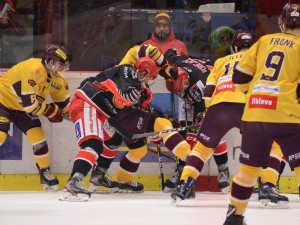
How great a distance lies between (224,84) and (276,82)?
1.07m

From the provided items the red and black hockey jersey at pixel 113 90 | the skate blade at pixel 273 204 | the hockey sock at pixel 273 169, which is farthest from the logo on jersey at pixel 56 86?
the skate blade at pixel 273 204

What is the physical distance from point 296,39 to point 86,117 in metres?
1.85

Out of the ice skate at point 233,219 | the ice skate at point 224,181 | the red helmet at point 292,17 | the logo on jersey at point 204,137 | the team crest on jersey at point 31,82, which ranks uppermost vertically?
the red helmet at point 292,17

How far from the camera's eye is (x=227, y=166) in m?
4.77

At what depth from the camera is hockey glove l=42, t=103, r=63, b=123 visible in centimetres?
481

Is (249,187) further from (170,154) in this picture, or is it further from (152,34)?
(152,34)

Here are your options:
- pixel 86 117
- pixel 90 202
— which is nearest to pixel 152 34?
pixel 86 117

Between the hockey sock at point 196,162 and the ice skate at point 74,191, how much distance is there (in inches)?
26.4

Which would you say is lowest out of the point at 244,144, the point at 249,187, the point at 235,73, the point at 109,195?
the point at 109,195

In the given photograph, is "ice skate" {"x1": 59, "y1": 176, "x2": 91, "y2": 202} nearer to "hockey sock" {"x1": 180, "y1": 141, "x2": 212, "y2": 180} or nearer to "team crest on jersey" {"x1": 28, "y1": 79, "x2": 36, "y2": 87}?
"hockey sock" {"x1": 180, "y1": 141, "x2": 212, "y2": 180}

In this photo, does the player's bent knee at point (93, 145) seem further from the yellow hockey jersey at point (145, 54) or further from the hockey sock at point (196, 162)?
the yellow hockey jersey at point (145, 54)

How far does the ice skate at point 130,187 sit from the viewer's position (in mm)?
4742

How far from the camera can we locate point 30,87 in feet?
15.3

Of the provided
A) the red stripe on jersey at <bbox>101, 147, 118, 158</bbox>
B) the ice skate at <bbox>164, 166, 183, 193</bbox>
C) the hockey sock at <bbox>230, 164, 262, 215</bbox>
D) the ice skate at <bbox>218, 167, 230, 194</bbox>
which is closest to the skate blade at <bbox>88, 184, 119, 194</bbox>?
the red stripe on jersey at <bbox>101, 147, 118, 158</bbox>
